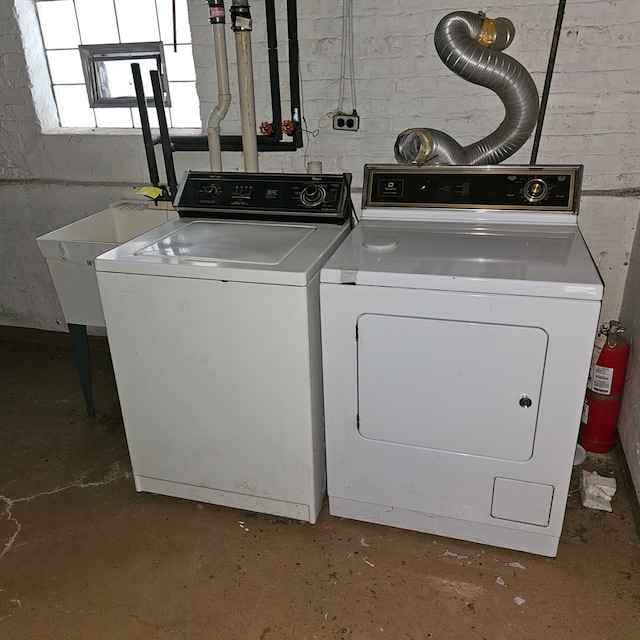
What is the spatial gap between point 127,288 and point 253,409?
0.54 metres

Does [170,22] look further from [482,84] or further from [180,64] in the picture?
[482,84]

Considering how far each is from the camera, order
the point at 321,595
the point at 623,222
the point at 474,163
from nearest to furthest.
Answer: the point at 321,595, the point at 474,163, the point at 623,222

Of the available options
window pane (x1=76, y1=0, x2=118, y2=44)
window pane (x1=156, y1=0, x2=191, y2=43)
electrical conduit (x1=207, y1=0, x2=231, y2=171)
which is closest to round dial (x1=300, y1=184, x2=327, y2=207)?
electrical conduit (x1=207, y1=0, x2=231, y2=171)

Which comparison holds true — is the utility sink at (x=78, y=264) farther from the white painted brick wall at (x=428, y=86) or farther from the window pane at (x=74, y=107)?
the window pane at (x=74, y=107)

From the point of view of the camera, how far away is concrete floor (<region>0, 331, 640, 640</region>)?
5.06 feet

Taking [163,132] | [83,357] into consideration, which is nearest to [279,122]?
[163,132]

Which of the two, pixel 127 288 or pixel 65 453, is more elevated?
pixel 127 288

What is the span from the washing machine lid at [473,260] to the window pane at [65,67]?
1.86 metres

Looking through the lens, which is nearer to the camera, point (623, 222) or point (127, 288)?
point (127, 288)

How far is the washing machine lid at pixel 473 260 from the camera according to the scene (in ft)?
4.66

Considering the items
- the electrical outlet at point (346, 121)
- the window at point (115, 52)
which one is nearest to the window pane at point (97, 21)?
the window at point (115, 52)

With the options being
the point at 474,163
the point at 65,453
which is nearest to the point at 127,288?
the point at 65,453

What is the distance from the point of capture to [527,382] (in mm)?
1514

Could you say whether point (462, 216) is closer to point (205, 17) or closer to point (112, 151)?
point (205, 17)
